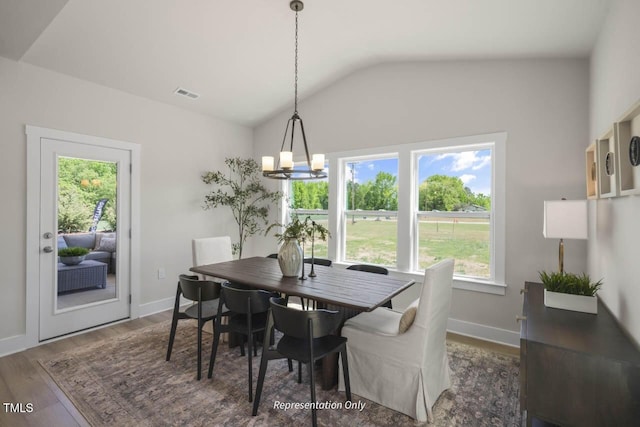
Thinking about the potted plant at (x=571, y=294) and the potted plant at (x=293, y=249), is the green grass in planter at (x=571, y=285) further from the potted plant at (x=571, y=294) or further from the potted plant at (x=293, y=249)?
the potted plant at (x=293, y=249)

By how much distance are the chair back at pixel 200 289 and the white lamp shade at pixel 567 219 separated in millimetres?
2683

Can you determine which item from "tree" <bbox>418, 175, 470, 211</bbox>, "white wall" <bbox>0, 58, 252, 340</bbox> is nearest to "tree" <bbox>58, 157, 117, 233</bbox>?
"white wall" <bbox>0, 58, 252, 340</bbox>

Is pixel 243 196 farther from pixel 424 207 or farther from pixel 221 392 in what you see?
pixel 221 392

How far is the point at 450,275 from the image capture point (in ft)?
7.49

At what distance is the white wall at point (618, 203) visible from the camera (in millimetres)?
1658

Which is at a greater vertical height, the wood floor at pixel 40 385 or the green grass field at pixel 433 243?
the green grass field at pixel 433 243

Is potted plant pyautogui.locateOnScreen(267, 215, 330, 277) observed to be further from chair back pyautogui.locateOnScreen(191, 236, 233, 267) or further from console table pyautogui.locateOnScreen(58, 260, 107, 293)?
console table pyautogui.locateOnScreen(58, 260, 107, 293)

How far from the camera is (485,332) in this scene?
11.1 ft

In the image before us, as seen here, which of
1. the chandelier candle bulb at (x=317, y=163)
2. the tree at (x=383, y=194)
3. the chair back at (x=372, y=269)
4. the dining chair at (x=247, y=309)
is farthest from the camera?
the tree at (x=383, y=194)

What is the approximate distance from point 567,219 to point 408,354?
5.04 ft

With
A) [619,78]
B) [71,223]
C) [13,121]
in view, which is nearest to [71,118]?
[13,121]

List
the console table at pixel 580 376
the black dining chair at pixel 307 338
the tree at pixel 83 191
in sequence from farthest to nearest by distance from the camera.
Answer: the tree at pixel 83 191 → the black dining chair at pixel 307 338 → the console table at pixel 580 376

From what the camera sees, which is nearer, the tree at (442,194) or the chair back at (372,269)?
the chair back at (372,269)

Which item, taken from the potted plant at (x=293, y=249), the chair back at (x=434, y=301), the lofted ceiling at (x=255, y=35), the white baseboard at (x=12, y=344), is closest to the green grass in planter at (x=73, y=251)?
the white baseboard at (x=12, y=344)
